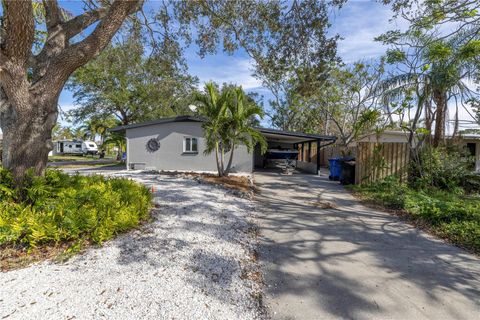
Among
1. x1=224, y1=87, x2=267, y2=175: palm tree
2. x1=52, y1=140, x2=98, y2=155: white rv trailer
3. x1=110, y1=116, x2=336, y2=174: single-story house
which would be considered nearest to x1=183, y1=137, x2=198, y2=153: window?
x1=110, y1=116, x2=336, y2=174: single-story house

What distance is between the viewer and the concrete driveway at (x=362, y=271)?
2465 millimetres

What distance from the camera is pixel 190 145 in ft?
44.8

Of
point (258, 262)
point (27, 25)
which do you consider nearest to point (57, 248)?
point (258, 262)

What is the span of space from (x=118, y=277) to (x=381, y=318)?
9.30 ft

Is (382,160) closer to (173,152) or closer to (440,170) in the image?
(440,170)

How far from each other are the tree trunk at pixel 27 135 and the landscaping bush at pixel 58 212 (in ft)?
0.76

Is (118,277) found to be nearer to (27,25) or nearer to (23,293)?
(23,293)

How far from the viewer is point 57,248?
3.32 meters

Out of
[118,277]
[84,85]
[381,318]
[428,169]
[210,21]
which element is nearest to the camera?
[381,318]

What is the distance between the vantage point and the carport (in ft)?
44.4

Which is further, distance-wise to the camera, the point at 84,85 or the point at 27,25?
the point at 84,85

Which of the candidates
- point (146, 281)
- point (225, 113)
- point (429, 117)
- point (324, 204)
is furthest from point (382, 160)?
point (146, 281)

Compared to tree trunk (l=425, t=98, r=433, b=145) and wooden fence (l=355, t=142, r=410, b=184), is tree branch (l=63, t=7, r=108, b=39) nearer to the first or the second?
wooden fence (l=355, t=142, r=410, b=184)

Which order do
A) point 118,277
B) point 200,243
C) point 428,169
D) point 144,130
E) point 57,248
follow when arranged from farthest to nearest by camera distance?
point 144,130, point 428,169, point 200,243, point 57,248, point 118,277
